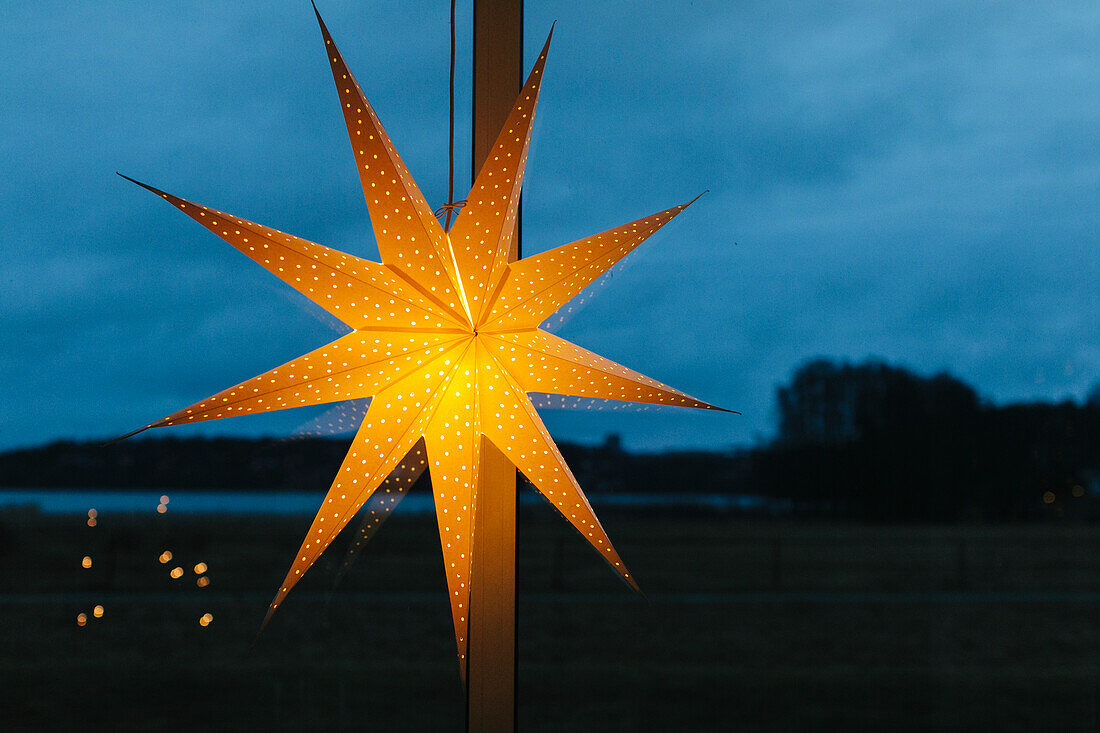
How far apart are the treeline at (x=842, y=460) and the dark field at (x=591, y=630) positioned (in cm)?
6

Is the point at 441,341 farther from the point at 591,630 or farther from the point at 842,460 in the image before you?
the point at 842,460

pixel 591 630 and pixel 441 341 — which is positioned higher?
pixel 441 341

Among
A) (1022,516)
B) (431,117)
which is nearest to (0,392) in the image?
(431,117)

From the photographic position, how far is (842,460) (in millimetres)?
1607

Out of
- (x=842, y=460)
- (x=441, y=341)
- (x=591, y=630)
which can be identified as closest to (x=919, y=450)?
(x=842, y=460)

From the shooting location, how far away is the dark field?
1.55 m

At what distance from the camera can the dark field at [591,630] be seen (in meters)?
1.55

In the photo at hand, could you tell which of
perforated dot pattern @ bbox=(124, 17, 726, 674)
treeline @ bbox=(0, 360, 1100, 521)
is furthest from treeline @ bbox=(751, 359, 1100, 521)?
perforated dot pattern @ bbox=(124, 17, 726, 674)

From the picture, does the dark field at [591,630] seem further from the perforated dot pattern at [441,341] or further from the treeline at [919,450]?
the perforated dot pattern at [441,341]

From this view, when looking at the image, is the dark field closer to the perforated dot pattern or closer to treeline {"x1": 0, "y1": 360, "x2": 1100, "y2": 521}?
treeline {"x1": 0, "y1": 360, "x2": 1100, "y2": 521}

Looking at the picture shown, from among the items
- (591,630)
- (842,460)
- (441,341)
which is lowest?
(591,630)

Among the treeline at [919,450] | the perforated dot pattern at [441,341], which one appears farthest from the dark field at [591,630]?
the perforated dot pattern at [441,341]

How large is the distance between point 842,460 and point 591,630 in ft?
2.01

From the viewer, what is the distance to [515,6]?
1538 millimetres
